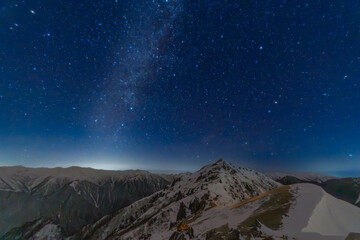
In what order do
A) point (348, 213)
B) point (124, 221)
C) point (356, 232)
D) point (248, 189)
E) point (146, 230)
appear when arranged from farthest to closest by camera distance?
point (124, 221)
point (248, 189)
point (146, 230)
point (348, 213)
point (356, 232)

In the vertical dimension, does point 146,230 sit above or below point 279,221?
below

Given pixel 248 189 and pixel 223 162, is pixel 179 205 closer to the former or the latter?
pixel 248 189

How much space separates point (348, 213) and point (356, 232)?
6.52 m

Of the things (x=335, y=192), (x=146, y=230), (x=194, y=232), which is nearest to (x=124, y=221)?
(x=146, y=230)

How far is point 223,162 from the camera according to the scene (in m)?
157

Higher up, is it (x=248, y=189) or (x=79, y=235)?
(x=248, y=189)

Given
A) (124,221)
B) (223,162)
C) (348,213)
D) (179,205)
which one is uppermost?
(223,162)

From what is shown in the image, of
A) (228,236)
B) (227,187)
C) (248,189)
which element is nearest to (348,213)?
(228,236)

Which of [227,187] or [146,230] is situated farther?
[227,187]

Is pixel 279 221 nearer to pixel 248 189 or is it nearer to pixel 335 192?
pixel 248 189

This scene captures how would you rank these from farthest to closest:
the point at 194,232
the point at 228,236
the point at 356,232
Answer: the point at 194,232
the point at 228,236
the point at 356,232

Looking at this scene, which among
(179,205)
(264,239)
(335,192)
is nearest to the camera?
(264,239)

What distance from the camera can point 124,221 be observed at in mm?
150000

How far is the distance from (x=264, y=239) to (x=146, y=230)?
84.3 metres
